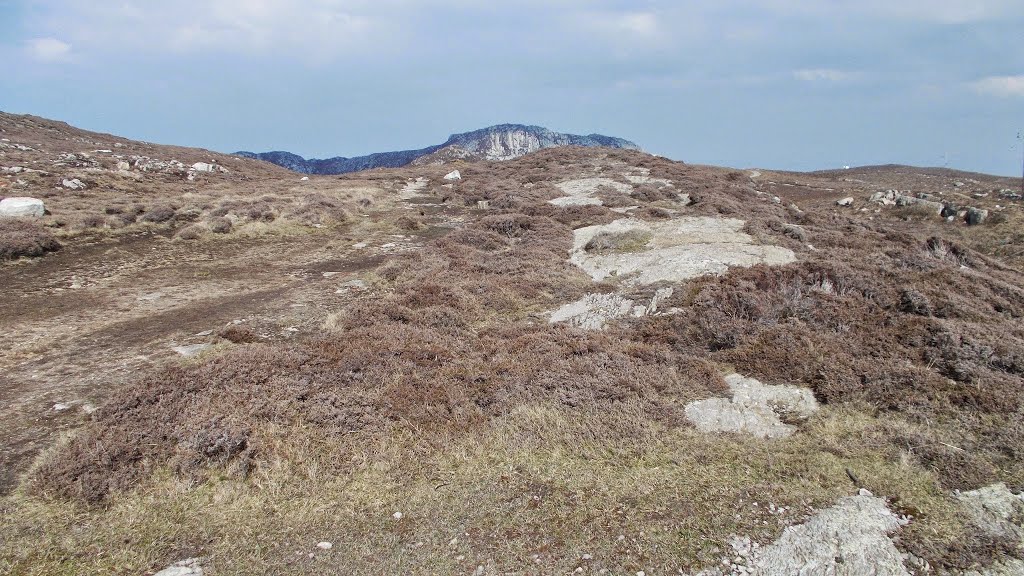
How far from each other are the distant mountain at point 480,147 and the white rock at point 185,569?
98805 mm

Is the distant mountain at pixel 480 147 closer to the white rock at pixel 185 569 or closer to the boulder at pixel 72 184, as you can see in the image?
the boulder at pixel 72 184

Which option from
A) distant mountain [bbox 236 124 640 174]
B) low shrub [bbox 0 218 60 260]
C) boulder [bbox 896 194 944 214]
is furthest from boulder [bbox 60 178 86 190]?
distant mountain [bbox 236 124 640 174]

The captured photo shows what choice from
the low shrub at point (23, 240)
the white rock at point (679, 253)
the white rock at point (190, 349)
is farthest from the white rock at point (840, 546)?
the low shrub at point (23, 240)

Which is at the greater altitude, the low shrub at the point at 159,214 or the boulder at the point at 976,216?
the boulder at the point at 976,216

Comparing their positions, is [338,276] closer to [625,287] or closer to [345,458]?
[625,287]

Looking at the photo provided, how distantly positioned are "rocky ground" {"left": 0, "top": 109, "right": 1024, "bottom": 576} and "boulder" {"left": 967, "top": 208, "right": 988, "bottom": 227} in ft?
48.3

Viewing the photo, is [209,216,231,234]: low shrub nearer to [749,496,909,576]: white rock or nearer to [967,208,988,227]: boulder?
[749,496,909,576]: white rock

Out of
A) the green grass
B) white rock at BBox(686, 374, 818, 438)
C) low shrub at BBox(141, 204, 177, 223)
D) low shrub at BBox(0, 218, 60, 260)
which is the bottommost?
the green grass

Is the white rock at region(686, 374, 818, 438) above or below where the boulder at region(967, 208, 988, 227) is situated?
below

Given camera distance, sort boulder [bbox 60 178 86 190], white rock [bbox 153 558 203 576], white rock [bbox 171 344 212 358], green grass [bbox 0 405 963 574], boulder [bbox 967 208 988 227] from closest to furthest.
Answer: white rock [bbox 153 558 203 576], green grass [bbox 0 405 963 574], white rock [bbox 171 344 212 358], boulder [bbox 967 208 988 227], boulder [bbox 60 178 86 190]

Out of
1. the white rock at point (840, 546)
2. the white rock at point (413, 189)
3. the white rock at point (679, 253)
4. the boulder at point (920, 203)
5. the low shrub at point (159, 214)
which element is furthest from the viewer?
the white rock at point (413, 189)

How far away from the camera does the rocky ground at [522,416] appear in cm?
513

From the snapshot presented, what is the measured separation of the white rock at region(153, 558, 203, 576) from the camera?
488 cm

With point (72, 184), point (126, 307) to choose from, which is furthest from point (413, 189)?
point (126, 307)
